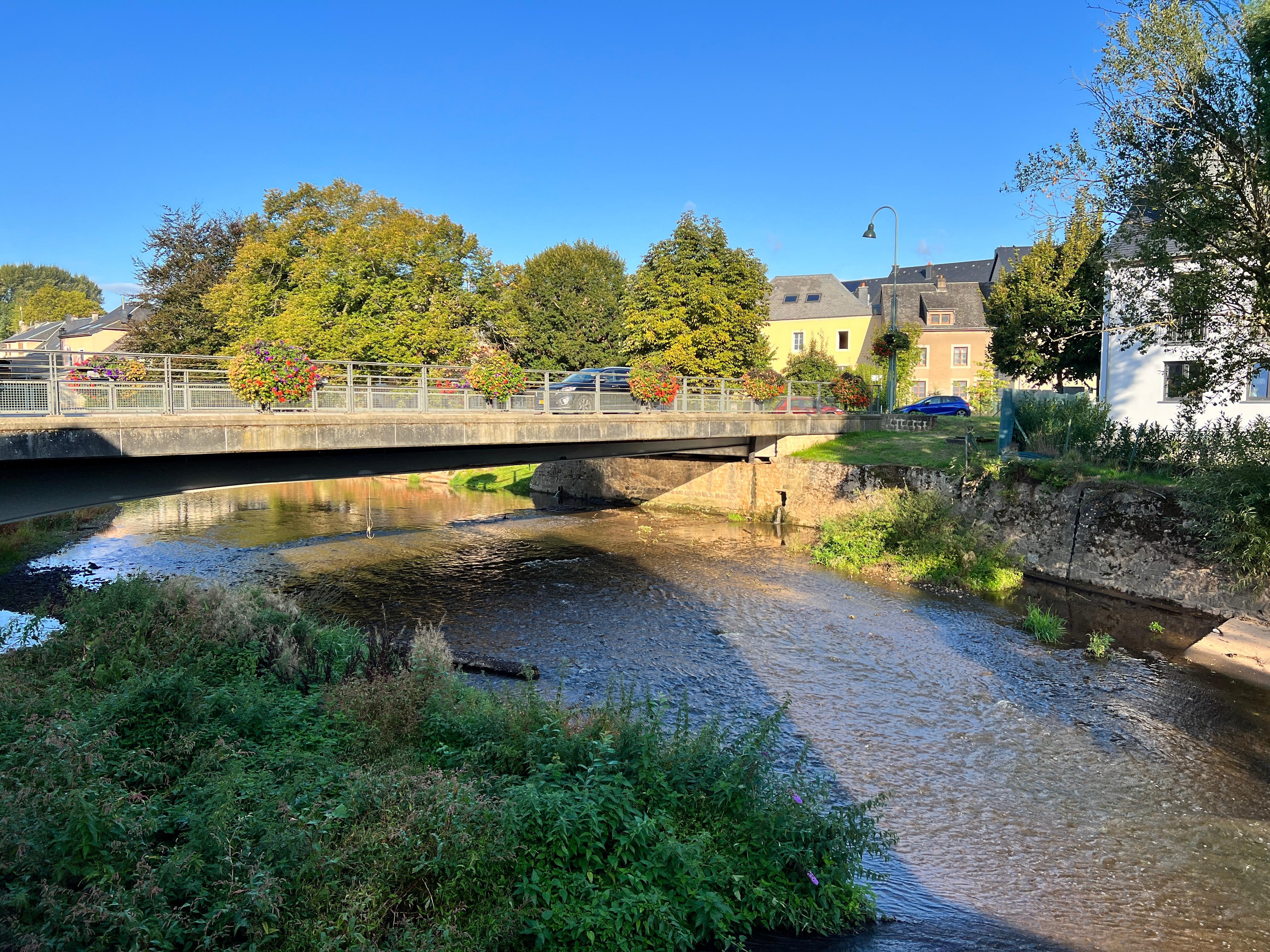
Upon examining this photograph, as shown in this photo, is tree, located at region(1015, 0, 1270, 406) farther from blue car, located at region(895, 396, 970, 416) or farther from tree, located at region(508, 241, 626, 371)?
tree, located at region(508, 241, 626, 371)

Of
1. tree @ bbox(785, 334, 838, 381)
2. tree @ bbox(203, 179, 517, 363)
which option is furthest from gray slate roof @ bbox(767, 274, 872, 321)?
tree @ bbox(203, 179, 517, 363)

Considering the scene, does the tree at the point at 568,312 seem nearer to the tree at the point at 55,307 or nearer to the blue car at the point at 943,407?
the blue car at the point at 943,407

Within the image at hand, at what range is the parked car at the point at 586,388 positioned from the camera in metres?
20.7

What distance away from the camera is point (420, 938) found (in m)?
5.00

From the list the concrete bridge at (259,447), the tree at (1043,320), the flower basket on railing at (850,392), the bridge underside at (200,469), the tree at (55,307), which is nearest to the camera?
the concrete bridge at (259,447)

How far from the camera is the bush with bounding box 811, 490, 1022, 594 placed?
18984 millimetres

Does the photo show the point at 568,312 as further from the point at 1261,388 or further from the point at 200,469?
the point at 200,469

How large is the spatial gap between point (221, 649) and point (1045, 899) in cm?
883

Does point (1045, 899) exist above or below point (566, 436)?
below

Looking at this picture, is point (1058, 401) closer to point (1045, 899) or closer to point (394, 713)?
point (1045, 899)

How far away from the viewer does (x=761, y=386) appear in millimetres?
27766

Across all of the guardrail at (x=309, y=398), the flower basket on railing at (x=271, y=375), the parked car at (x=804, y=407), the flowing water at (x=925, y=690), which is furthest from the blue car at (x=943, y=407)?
the flower basket on railing at (x=271, y=375)

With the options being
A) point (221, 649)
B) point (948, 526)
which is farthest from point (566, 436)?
point (221, 649)

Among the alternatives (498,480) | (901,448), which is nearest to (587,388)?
(901,448)
